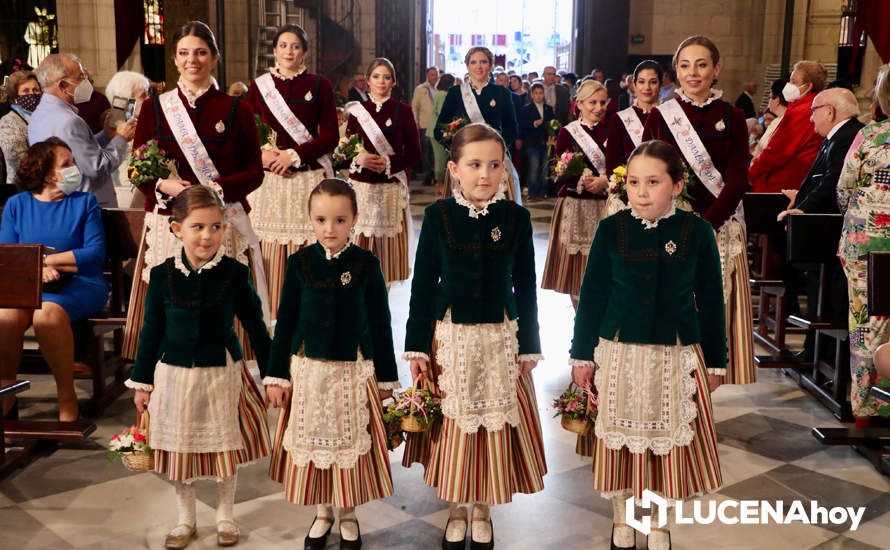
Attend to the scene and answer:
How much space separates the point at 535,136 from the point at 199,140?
10.2 metres

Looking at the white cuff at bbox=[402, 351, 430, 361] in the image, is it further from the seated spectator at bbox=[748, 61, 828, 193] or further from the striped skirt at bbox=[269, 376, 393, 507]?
the seated spectator at bbox=[748, 61, 828, 193]

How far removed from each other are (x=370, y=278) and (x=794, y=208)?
11.2ft

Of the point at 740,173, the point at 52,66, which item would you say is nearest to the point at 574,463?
the point at 740,173

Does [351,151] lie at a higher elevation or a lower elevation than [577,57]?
lower

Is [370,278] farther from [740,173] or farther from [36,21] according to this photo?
[36,21]

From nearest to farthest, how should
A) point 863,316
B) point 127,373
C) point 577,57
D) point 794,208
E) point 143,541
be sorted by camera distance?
point 143,541 < point 863,316 < point 127,373 < point 794,208 < point 577,57

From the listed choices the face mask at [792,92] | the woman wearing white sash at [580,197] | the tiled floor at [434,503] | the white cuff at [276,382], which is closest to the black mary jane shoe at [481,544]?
the tiled floor at [434,503]

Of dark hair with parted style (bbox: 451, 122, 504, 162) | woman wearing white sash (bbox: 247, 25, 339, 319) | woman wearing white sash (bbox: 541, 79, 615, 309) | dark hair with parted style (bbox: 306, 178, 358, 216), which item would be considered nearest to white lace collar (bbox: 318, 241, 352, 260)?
dark hair with parted style (bbox: 306, 178, 358, 216)

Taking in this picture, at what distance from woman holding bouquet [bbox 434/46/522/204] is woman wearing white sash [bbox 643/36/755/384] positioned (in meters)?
2.59

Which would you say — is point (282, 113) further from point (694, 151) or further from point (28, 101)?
point (694, 151)

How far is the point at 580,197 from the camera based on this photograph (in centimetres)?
621

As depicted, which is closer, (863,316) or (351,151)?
(863,316)

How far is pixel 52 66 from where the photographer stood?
559 cm

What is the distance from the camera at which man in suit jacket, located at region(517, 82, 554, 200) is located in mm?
14172
